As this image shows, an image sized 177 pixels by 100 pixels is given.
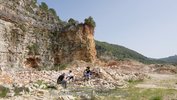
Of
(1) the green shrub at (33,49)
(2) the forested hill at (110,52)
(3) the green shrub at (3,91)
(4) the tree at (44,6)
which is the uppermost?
(4) the tree at (44,6)

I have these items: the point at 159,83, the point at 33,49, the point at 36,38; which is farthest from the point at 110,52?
the point at 159,83

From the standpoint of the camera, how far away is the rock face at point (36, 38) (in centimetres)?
4103

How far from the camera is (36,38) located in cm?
4694

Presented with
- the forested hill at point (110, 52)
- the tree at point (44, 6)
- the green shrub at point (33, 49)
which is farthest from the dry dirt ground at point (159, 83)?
the forested hill at point (110, 52)

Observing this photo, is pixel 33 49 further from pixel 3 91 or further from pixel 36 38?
pixel 3 91

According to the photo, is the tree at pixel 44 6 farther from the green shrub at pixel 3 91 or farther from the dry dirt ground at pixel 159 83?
the green shrub at pixel 3 91

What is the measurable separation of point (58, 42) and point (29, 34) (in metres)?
8.13

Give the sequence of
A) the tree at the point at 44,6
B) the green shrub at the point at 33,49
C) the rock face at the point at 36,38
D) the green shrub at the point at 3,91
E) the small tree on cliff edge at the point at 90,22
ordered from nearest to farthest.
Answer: the green shrub at the point at 3,91 → the rock face at the point at 36,38 → the green shrub at the point at 33,49 → the small tree on cliff edge at the point at 90,22 → the tree at the point at 44,6

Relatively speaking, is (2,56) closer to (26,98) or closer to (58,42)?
(58,42)

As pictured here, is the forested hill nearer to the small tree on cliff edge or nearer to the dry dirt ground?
the small tree on cliff edge

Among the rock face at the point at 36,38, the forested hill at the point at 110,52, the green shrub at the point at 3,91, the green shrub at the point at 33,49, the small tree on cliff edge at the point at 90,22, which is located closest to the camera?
the green shrub at the point at 3,91

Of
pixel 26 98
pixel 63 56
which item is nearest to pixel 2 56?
pixel 63 56

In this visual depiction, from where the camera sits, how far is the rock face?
41.0 meters

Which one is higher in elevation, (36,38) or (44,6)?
(44,6)
